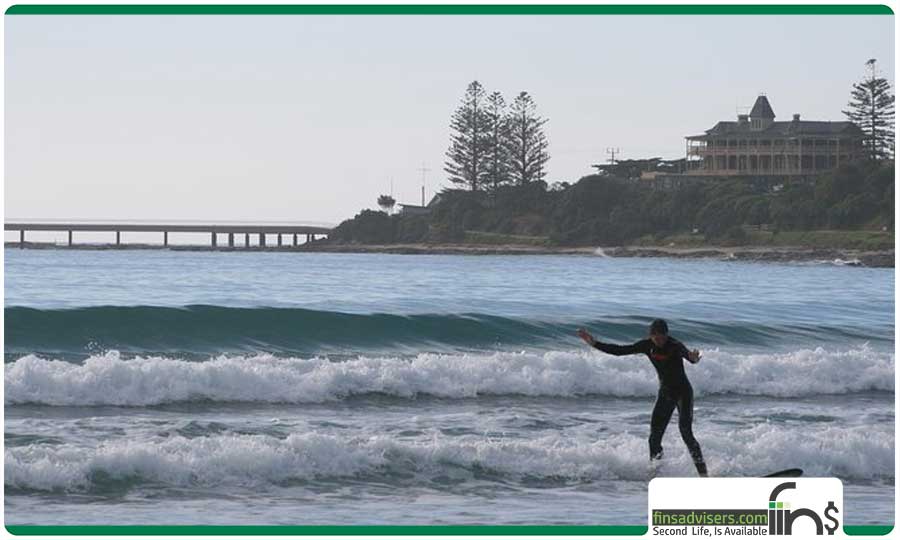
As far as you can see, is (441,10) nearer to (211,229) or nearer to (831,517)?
(831,517)

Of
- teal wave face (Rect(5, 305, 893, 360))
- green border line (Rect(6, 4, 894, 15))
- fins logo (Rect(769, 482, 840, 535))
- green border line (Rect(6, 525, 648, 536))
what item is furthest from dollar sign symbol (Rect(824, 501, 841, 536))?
teal wave face (Rect(5, 305, 893, 360))

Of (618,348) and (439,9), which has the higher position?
(439,9)

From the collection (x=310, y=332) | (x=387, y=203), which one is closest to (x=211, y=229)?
(x=387, y=203)

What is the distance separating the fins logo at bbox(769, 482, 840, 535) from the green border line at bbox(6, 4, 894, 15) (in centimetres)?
269

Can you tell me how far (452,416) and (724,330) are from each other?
473 inches

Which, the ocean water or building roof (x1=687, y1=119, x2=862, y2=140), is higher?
building roof (x1=687, y1=119, x2=862, y2=140)

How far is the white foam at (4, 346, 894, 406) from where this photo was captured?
52.1 feet

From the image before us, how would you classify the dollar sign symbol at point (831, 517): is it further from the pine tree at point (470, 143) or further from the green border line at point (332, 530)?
the pine tree at point (470, 143)

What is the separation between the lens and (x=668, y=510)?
7160mm

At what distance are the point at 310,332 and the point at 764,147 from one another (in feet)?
320

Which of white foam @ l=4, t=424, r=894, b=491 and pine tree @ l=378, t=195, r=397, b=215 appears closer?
white foam @ l=4, t=424, r=894, b=491

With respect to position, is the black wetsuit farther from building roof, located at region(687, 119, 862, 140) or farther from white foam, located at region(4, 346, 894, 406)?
building roof, located at region(687, 119, 862, 140)

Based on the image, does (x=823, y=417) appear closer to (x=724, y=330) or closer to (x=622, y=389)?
(x=622, y=389)

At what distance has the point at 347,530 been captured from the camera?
898 centimetres
